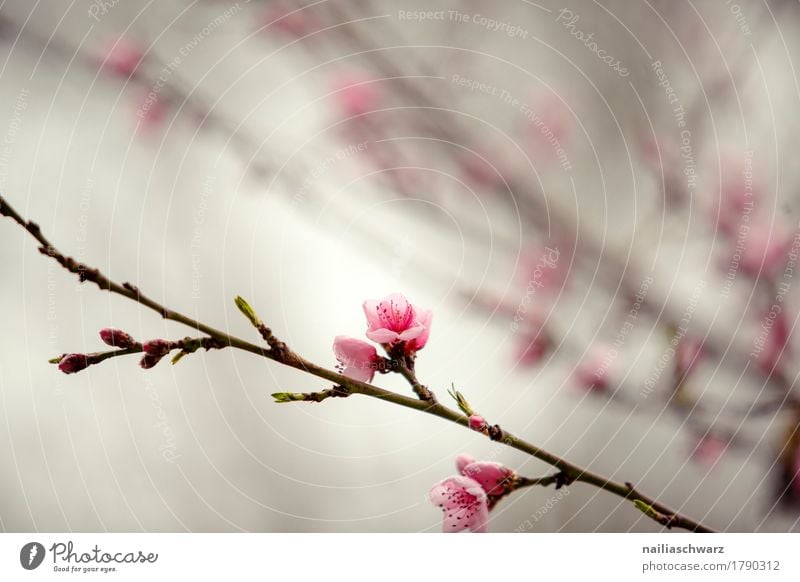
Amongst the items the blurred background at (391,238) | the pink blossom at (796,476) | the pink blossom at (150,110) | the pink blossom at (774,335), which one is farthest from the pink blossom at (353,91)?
the pink blossom at (796,476)

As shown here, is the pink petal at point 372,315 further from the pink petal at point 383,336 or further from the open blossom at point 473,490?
the open blossom at point 473,490

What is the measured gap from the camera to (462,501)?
0.62 m

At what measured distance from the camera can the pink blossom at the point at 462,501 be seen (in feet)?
1.96

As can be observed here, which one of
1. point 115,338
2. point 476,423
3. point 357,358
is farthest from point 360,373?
point 115,338

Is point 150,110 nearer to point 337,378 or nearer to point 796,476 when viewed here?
point 337,378

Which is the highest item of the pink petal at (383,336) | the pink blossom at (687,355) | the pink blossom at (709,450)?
the pink blossom at (687,355)

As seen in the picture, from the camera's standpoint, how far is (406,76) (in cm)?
78

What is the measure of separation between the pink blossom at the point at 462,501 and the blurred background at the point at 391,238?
13 centimetres

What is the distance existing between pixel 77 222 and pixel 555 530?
69 cm

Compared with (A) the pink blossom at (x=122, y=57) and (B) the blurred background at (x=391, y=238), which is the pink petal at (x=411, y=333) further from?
(A) the pink blossom at (x=122, y=57)

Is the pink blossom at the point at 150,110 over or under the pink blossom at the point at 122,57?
under

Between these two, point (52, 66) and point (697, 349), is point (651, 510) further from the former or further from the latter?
point (52, 66)

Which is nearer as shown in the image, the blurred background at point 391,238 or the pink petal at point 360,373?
the pink petal at point 360,373
